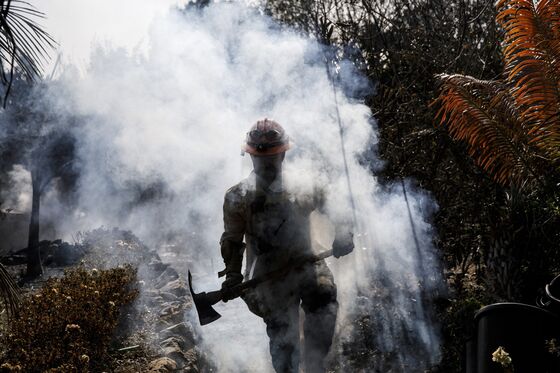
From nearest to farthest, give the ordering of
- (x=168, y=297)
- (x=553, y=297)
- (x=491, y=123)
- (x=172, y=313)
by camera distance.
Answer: (x=553, y=297)
(x=491, y=123)
(x=172, y=313)
(x=168, y=297)

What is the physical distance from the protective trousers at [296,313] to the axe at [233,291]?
102 mm

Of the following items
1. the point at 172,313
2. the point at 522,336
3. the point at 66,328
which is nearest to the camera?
the point at 522,336

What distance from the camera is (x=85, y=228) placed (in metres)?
15.7

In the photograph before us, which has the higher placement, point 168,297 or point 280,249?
point 168,297

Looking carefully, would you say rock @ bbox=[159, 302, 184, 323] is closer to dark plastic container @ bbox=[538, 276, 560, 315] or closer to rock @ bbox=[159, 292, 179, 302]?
rock @ bbox=[159, 292, 179, 302]

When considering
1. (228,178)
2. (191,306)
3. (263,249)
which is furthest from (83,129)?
(263,249)

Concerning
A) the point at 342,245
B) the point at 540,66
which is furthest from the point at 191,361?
the point at 540,66

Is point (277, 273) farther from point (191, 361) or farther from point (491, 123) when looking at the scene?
point (491, 123)

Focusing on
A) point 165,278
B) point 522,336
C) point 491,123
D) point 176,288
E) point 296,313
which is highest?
point 491,123

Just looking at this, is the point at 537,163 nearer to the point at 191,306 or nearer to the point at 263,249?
the point at 263,249

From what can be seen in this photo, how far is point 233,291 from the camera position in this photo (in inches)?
179

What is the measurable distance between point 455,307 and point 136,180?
455 inches

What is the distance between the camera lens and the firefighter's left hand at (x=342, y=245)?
4590 mm

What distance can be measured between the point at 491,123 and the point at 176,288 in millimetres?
5129
